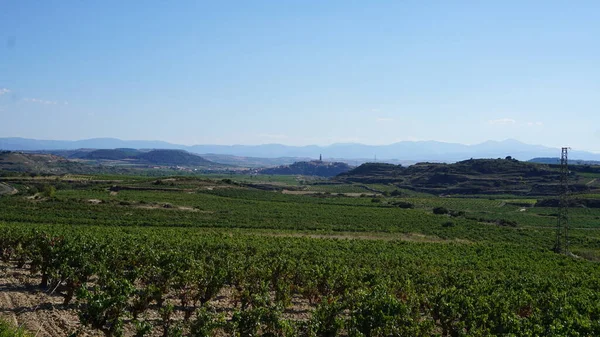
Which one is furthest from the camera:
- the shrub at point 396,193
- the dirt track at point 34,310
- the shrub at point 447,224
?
the shrub at point 396,193

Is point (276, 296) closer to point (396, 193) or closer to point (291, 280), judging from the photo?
point (291, 280)

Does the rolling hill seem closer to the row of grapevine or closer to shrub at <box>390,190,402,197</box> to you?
shrub at <box>390,190,402,197</box>

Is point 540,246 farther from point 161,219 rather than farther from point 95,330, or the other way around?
point 95,330

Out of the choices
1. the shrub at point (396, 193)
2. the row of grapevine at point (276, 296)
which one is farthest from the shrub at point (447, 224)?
the shrub at point (396, 193)

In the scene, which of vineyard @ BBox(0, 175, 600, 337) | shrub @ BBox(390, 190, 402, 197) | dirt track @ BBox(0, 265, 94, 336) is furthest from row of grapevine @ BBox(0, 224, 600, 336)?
shrub @ BBox(390, 190, 402, 197)

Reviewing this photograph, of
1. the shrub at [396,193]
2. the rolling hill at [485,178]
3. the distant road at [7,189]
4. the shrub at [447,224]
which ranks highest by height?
the rolling hill at [485,178]

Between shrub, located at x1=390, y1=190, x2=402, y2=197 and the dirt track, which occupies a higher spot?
the dirt track

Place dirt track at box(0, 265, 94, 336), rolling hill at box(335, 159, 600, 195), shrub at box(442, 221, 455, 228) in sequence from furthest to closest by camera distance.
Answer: rolling hill at box(335, 159, 600, 195)
shrub at box(442, 221, 455, 228)
dirt track at box(0, 265, 94, 336)

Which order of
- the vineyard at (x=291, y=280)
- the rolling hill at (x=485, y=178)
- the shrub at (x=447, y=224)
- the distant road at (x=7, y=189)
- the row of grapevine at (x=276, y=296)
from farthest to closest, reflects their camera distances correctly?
1. the rolling hill at (x=485, y=178)
2. the distant road at (x=7, y=189)
3. the shrub at (x=447, y=224)
4. the vineyard at (x=291, y=280)
5. the row of grapevine at (x=276, y=296)

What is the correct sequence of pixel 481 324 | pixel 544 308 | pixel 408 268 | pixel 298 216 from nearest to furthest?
pixel 481 324 < pixel 544 308 < pixel 408 268 < pixel 298 216

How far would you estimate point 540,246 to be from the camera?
156 ft

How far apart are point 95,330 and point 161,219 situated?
38.5m

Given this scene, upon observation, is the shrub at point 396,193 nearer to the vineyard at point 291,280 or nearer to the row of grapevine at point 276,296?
the vineyard at point 291,280

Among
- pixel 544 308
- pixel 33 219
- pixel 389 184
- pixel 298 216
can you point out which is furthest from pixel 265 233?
pixel 389 184
